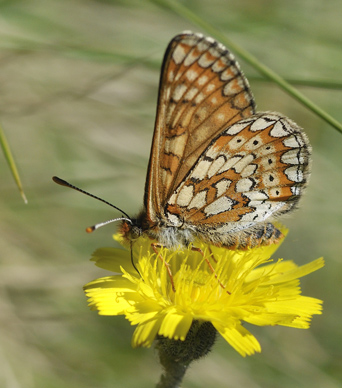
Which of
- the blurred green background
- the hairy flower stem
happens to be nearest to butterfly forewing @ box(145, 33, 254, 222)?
the hairy flower stem

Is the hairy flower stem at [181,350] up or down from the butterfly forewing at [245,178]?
down

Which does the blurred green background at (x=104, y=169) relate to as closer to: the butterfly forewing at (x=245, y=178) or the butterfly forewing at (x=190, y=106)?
the butterfly forewing at (x=190, y=106)

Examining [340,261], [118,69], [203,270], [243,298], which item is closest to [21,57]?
[118,69]

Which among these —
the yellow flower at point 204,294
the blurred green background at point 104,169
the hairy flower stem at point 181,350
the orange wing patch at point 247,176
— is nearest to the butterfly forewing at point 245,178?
the orange wing patch at point 247,176

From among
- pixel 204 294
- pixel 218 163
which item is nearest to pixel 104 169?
pixel 218 163

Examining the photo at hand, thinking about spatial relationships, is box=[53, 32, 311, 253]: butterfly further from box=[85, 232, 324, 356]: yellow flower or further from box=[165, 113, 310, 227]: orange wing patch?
box=[85, 232, 324, 356]: yellow flower

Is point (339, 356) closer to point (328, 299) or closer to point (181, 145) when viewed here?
point (328, 299)

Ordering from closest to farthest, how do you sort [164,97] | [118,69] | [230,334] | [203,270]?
[230,334] < [164,97] < [203,270] < [118,69]
